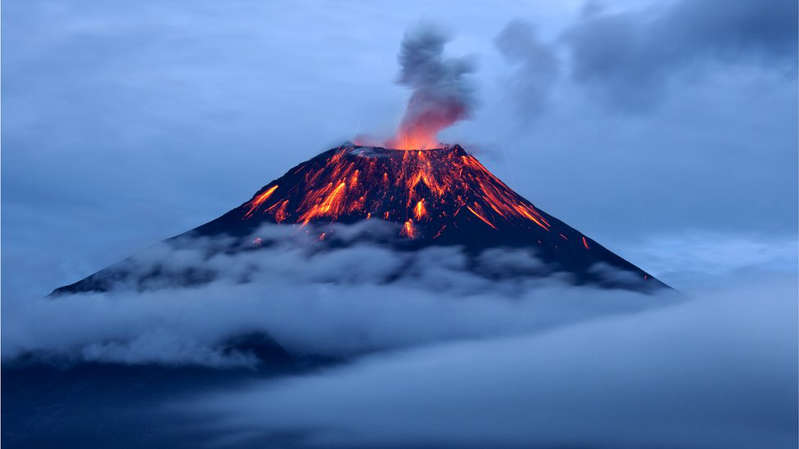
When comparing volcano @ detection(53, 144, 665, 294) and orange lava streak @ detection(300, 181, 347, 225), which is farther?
orange lava streak @ detection(300, 181, 347, 225)

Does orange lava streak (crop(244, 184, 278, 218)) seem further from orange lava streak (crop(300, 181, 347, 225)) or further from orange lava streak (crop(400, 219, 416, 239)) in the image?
orange lava streak (crop(400, 219, 416, 239))

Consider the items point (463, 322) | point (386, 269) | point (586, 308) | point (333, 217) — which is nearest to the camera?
point (333, 217)

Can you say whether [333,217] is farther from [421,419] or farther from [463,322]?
[421,419]

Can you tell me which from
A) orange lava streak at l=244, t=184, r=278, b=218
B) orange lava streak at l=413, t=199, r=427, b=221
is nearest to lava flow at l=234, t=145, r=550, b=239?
orange lava streak at l=413, t=199, r=427, b=221

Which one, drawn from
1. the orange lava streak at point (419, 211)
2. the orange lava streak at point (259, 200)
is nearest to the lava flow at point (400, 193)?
the orange lava streak at point (419, 211)

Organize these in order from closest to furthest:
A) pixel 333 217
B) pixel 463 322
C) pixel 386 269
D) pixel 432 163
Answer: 1. pixel 432 163
2. pixel 333 217
3. pixel 386 269
4. pixel 463 322

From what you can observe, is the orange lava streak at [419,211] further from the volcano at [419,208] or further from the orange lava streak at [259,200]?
the orange lava streak at [259,200]

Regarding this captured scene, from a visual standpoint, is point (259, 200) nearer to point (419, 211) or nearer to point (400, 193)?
point (419, 211)

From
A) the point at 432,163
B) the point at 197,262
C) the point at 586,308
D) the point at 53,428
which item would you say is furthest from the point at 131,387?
the point at 586,308

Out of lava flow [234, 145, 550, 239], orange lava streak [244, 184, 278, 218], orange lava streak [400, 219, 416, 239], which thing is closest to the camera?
lava flow [234, 145, 550, 239]
